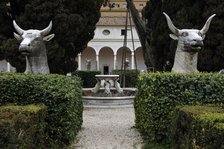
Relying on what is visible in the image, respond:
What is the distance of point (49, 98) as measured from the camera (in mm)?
6957

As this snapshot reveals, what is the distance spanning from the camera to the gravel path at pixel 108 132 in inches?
319

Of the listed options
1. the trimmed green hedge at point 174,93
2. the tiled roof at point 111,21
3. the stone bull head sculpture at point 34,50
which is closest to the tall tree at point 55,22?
the stone bull head sculpture at point 34,50

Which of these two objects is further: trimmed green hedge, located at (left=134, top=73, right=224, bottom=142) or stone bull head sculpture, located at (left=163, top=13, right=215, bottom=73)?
stone bull head sculpture, located at (left=163, top=13, right=215, bottom=73)

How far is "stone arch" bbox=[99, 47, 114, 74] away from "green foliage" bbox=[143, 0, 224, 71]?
1266 inches

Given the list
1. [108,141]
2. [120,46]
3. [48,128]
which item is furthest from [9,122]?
[120,46]

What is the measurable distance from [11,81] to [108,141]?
2.58 metres

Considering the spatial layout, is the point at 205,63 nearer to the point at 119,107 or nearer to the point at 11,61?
the point at 119,107

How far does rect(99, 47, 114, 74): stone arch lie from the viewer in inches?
1953

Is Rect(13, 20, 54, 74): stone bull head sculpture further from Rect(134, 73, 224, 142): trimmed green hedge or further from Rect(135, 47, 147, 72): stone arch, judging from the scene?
Rect(135, 47, 147, 72): stone arch

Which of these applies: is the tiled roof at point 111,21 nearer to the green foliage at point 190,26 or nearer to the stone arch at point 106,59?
the stone arch at point 106,59

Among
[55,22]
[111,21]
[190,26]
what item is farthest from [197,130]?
[111,21]

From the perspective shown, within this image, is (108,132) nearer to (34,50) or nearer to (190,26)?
(34,50)

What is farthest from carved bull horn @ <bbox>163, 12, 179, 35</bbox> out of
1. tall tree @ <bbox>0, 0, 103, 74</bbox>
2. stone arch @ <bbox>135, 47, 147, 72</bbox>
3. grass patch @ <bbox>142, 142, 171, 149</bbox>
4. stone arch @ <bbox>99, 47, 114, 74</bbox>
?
stone arch @ <bbox>99, 47, 114, 74</bbox>

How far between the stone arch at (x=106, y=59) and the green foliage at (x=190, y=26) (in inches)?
1266
